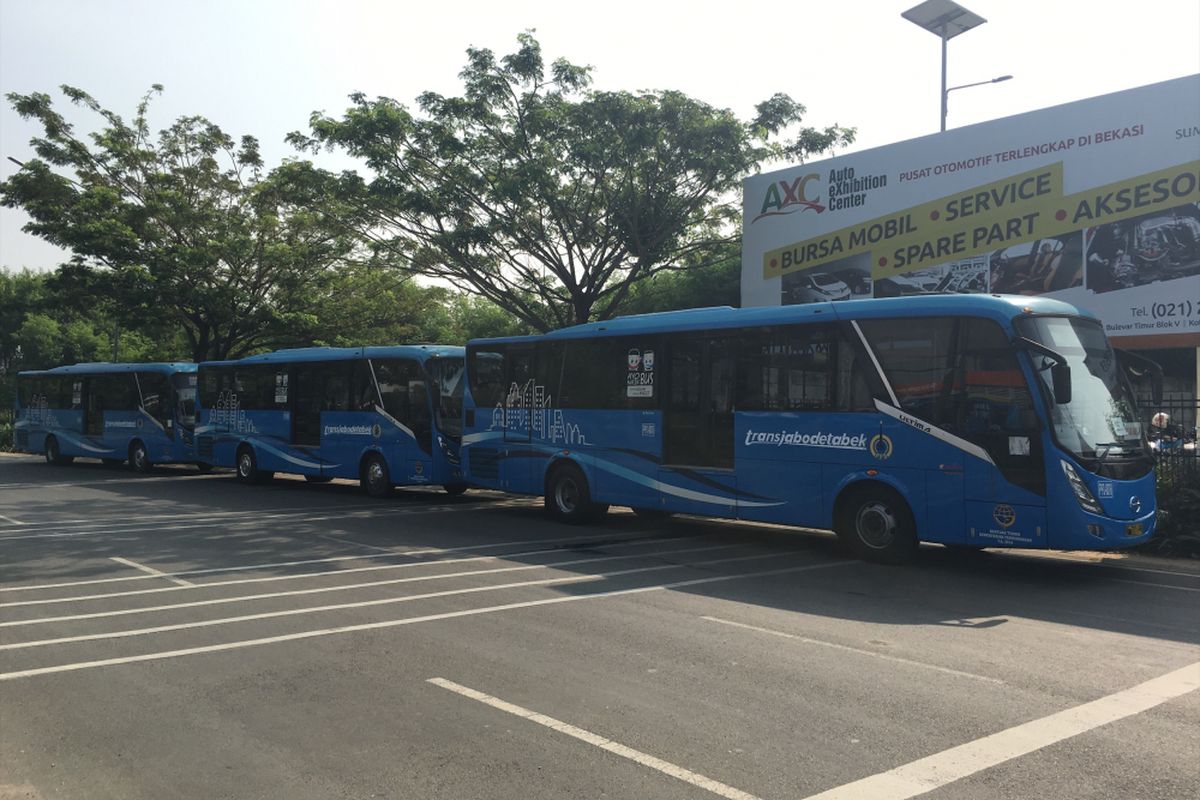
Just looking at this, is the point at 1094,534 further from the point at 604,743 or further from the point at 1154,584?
the point at 604,743

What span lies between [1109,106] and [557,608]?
46.3ft

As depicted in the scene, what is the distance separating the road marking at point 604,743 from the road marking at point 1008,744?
44 cm

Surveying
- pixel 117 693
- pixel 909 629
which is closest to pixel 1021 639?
pixel 909 629

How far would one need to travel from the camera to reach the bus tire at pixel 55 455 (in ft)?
99.7

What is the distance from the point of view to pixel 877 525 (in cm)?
1144

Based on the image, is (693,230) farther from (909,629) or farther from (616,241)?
(909,629)

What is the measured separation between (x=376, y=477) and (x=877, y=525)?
11.7 m

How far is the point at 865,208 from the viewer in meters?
20.1

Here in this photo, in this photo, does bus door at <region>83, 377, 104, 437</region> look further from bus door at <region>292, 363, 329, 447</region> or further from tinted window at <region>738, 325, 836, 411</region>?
tinted window at <region>738, 325, 836, 411</region>

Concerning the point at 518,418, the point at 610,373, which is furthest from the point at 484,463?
the point at 610,373

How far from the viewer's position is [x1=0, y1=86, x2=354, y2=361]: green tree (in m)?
30.2

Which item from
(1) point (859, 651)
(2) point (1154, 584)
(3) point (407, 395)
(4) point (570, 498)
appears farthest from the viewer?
(3) point (407, 395)

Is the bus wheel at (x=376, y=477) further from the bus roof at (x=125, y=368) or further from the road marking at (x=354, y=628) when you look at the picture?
the road marking at (x=354, y=628)

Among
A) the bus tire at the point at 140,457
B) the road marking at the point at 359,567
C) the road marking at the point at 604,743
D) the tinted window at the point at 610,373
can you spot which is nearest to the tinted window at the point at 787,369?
the tinted window at the point at 610,373
